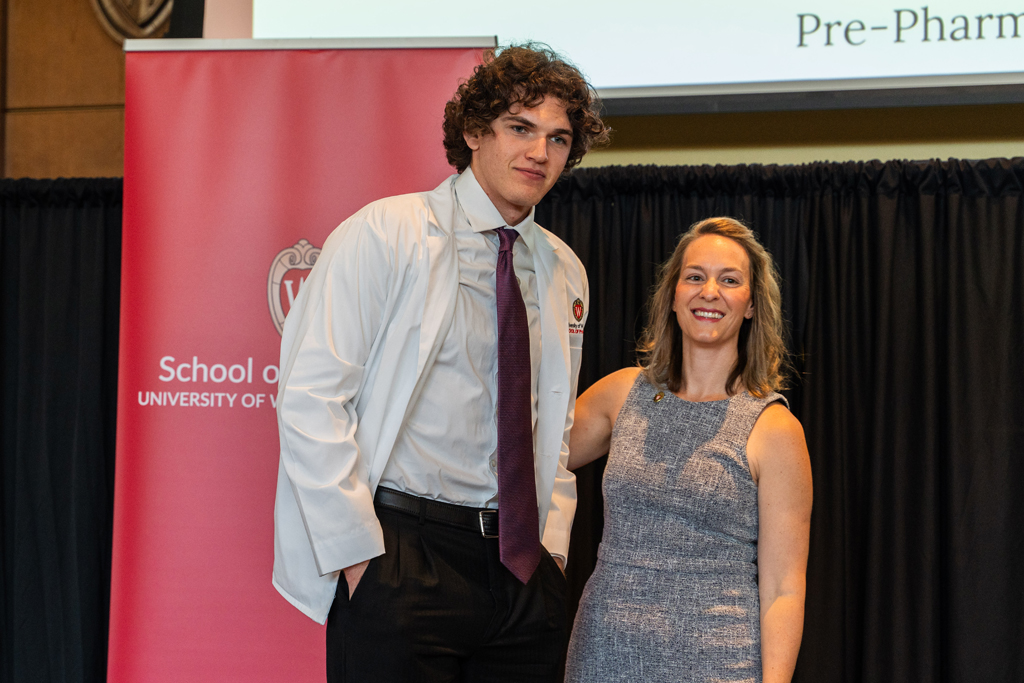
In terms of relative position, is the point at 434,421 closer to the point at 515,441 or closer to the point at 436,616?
the point at 515,441

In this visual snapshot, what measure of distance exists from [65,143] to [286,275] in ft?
6.52

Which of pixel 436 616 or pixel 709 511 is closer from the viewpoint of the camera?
pixel 436 616

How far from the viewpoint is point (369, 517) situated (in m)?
1.36

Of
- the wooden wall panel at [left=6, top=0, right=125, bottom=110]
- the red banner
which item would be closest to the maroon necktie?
the red banner

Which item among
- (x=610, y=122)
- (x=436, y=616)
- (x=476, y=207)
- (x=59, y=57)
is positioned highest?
(x=59, y=57)

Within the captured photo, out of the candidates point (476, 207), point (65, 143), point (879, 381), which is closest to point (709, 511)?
point (476, 207)

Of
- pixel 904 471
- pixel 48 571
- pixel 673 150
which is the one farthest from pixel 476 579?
pixel 48 571

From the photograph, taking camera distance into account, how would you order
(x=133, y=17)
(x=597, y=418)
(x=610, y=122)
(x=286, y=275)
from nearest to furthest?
(x=597, y=418)
(x=286, y=275)
(x=610, y=122)
(x=133, y=17)

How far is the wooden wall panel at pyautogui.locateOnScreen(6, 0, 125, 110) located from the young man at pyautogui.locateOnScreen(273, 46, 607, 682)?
2567 millimetres

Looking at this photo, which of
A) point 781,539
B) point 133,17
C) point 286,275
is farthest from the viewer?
point 133,17

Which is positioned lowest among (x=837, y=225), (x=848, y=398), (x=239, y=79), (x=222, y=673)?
(x=222, y=673)

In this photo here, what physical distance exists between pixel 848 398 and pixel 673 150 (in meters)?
1.06

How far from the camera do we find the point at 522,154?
1.54m

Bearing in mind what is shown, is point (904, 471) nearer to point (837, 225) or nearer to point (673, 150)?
point (837, 225)
